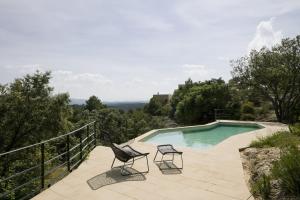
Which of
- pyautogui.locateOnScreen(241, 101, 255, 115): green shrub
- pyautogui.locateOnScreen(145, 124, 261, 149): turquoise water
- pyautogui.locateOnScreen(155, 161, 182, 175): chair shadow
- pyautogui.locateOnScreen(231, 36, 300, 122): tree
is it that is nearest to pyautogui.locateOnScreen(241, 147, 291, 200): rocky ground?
pyautogui.locateOnScreen(155, 161, 182, 175): chair shadow

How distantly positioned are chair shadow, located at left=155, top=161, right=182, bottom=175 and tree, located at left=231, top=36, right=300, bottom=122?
13.2 meters

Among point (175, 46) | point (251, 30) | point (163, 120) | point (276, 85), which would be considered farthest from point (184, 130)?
point (163, 120)

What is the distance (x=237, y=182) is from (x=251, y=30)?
10787mm

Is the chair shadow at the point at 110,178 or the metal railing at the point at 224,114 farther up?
the metal railing at the point at 224,114

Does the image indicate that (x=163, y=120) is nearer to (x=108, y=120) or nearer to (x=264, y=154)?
(x=108, y=120)

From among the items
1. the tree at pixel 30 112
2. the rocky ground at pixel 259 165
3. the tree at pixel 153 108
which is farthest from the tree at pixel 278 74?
the tree at pixel 153 108

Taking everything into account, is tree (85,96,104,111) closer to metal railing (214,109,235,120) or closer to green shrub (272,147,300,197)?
metal railing (214,109,235,120)

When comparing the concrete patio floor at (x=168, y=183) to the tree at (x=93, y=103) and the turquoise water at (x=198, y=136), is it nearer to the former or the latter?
the turquoise water at (x=198, y=136)

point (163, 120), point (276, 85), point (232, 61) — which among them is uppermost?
point (232, 61)

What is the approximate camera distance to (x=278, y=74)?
17.7 metres

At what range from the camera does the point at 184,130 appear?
14594 millimetres

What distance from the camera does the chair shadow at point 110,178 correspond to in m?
5.44

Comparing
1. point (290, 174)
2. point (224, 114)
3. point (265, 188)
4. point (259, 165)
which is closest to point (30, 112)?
point (224, 114)

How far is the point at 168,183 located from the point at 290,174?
88.4 inches
